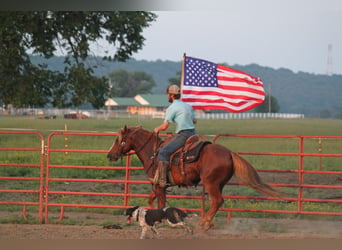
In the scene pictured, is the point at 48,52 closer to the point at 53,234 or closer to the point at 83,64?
the point at 83,64

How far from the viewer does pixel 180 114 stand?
395 inches

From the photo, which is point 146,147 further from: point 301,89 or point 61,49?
point 301,89

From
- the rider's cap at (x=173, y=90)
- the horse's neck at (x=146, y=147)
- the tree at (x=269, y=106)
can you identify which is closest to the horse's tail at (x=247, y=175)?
→ the rider's cap at (x=173, y=90)

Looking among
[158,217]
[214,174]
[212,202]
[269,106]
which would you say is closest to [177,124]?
[214,174]

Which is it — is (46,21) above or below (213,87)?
above

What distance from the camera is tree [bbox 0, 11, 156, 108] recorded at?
22.6 meters

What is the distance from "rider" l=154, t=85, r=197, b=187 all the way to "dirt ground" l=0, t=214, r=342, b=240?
810 mm

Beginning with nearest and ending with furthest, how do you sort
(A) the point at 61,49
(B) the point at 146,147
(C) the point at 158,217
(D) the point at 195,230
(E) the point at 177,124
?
1. (C) the point at 158,217
2. (E) the point at 177,124
3. (D) the point at 195,230
4. (B) the point at 146,147
5. (A) the point at 61,49

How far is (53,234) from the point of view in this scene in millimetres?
9922

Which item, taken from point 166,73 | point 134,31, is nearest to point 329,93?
point 166,73

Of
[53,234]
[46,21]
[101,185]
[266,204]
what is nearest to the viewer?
[53,234]

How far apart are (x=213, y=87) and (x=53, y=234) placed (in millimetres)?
3571

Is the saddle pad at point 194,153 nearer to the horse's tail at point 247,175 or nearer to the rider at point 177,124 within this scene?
the rider at point 177,124

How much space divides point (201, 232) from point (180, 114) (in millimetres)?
1566
